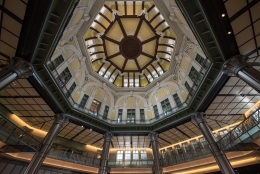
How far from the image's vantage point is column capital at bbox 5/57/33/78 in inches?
394

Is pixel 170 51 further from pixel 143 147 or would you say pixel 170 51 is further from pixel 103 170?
pixel 103 170

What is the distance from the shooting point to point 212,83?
13180 millimetres

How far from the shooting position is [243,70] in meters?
9.57

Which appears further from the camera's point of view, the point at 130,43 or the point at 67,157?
the point at 130,43

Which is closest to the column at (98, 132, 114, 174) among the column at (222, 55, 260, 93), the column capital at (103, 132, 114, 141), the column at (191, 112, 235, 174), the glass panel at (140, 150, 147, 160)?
the column capital at (103, 132, 114, 141)

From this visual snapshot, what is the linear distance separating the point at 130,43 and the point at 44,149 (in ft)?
57.2

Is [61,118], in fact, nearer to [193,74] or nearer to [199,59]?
[193,74]

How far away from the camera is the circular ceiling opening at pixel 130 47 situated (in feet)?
71.6

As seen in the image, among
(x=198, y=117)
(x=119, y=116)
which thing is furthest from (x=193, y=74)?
(x=119, y=116)

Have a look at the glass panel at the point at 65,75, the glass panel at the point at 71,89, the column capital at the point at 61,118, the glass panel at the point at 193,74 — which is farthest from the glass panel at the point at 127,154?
the glass panel at the point at 193,74

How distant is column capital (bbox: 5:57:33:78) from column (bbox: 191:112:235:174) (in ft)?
52.5

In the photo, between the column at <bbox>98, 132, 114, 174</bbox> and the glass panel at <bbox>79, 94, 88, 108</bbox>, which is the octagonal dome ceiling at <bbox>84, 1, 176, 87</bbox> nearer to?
the glass panel at <bbox>79, 94, 88, 108</bbox>

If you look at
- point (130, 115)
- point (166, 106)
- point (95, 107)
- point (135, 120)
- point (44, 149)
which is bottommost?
point (44, 149)

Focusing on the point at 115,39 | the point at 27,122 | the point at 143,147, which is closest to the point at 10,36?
the point at 27,122
